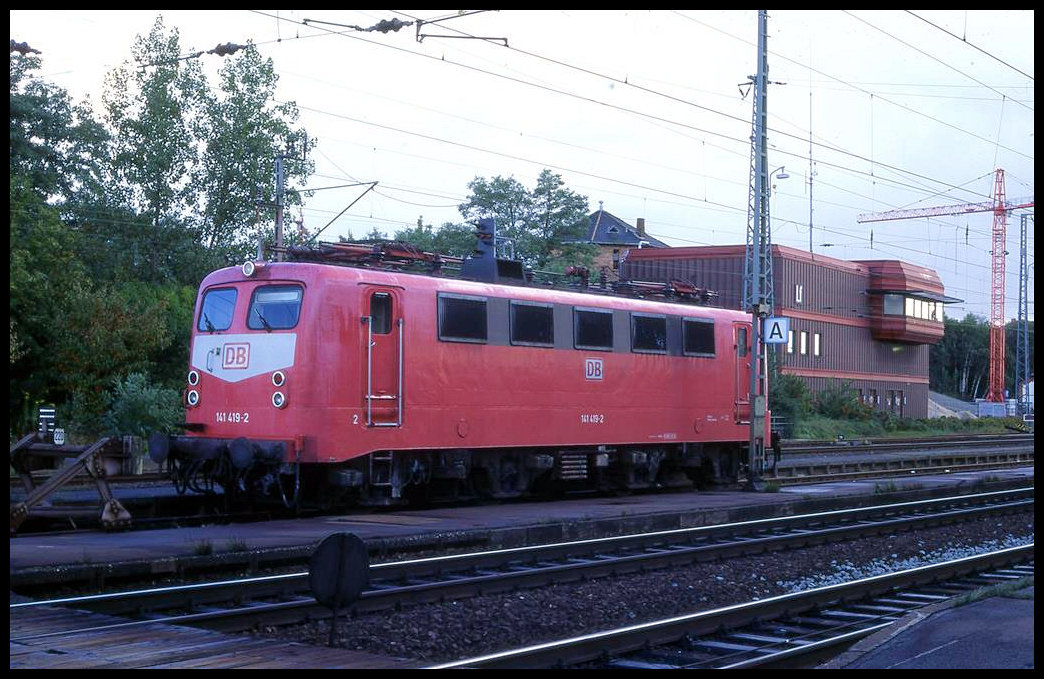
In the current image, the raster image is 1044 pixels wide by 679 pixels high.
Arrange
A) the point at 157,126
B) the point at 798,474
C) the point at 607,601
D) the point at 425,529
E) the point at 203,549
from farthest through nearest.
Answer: the point at 157,126 < the point at 798,474 < the point at 425,529 < the point at 203,549 < the point at 607,601

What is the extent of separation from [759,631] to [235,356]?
29.1 feet

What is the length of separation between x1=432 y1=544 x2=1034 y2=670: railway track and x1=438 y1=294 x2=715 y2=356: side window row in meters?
7.49

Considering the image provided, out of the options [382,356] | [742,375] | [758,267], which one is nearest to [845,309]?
[742,375]

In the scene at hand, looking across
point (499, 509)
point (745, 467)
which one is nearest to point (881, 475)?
point (745, 467)

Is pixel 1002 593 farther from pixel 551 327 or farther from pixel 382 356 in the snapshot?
pixel 551 327

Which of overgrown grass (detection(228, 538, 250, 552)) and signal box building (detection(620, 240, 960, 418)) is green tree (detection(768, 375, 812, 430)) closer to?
signal box building (detection(620, 240, 960, 418))

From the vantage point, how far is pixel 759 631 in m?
10.2

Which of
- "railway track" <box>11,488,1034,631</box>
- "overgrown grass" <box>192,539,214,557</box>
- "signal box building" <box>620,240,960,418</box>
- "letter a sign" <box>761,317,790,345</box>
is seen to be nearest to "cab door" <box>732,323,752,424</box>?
"letter a sign" <box>761,317,790,345</box>

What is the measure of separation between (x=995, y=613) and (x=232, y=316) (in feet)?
35.2

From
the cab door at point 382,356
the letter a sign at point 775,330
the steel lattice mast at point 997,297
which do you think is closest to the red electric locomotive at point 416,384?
the cab door at point 382,356

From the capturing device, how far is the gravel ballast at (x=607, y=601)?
943cm

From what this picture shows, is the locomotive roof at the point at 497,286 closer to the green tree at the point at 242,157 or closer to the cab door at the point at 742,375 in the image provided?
the cab door at the point at 742,375

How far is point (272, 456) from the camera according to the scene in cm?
1530

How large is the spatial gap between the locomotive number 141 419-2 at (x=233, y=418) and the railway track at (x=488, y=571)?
177 inches
